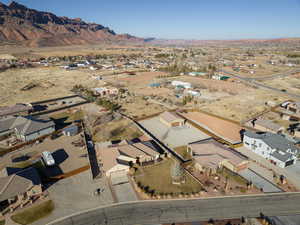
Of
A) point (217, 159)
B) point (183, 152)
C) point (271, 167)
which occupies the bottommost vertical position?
point (271, 167)

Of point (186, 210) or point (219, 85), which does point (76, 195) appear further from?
point (219, 85)

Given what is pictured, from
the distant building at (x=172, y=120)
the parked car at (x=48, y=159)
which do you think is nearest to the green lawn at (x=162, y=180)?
the parked car at (x=48, y=159)

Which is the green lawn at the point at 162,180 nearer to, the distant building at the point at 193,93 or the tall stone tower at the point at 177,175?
the tall stone tower at the point at 177,175

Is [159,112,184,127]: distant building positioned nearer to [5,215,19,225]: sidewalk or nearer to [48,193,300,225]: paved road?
[48,193,300,225]: paved road

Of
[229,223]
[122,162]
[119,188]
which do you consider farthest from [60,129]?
[229,223]

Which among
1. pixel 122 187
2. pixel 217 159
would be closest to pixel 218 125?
pixel 217 159

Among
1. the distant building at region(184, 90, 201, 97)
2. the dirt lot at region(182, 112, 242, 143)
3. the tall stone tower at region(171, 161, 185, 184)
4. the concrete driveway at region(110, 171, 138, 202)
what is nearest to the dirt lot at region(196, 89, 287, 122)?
the dirt lot at region(182, 112, 242, 143)
